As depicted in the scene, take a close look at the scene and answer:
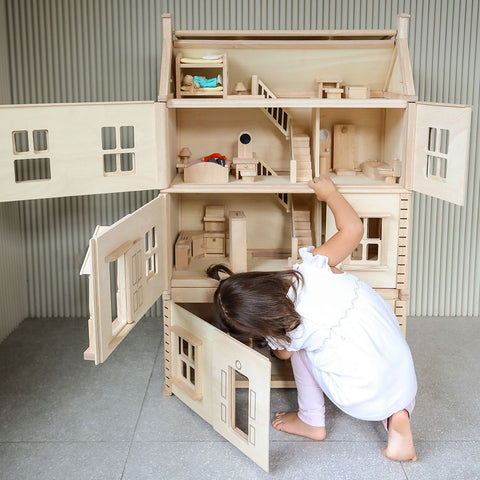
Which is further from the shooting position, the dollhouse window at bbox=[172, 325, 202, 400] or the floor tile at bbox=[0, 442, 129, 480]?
the dollhouse window at bbox=[172, 325, 202, 400]

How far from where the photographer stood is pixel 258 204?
115 inches

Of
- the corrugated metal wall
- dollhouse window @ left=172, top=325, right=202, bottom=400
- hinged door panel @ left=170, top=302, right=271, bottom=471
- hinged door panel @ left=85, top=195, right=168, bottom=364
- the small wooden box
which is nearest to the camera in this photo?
hinged door panel @ left=85, top=195, right=168, bottom=364

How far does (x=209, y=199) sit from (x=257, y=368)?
1123mm

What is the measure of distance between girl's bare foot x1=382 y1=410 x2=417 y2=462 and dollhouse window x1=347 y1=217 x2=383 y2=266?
0.57m

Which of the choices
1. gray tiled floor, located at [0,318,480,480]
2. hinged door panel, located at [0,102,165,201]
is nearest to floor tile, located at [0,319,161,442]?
gray tiled floor, located at [0,318,480,480]

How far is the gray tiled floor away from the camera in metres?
2.01

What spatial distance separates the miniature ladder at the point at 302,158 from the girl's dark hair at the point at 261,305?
1.67ft

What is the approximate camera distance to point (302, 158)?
251cm

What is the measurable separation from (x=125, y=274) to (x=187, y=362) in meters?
0.59

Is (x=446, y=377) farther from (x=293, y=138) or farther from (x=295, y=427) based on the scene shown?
(x=293, y=138)

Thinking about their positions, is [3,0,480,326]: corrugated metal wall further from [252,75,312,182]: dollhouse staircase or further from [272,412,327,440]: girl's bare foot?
[272,412,327,440]: girl's bare foot

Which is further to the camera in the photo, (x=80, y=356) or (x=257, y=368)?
(x=80, y=356)

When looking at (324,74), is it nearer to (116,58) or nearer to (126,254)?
(116,58)

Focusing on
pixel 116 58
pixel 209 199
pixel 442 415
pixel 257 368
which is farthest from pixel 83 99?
pixel 442 415
